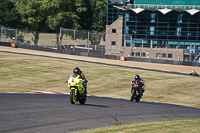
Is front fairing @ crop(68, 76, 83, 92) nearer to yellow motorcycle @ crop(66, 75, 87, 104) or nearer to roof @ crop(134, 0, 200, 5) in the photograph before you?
yellow motorcycle @ crop(66, 75, 87, 104)

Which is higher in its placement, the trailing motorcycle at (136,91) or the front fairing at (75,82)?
the front fairing at (75,82)

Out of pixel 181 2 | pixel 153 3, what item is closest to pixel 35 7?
pixel 153 3

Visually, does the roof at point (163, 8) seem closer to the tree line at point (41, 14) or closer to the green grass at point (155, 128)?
the tree line at point (41, 14)

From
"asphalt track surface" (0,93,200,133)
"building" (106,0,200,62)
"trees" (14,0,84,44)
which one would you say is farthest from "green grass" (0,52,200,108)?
"trees" (14,0,84,44)

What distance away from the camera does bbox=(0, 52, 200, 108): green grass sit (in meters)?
22.1

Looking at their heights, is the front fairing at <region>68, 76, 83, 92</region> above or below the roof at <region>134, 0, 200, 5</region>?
below

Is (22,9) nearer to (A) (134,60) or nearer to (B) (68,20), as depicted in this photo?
(B) (68,20)

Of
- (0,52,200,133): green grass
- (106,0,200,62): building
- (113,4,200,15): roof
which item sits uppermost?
(113,4,200,15): roof

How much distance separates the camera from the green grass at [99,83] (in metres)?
22.1

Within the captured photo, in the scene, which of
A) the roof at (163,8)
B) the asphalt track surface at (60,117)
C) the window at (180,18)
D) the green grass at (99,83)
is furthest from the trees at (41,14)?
the asphalt track surface at (60,117)

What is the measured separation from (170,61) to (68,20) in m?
38.1

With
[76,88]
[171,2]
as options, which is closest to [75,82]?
[76,88]

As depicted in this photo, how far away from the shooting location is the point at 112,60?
47.8 m

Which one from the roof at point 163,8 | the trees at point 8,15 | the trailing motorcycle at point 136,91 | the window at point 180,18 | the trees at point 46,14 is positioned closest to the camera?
the trailing motorcycle at point 136,91
